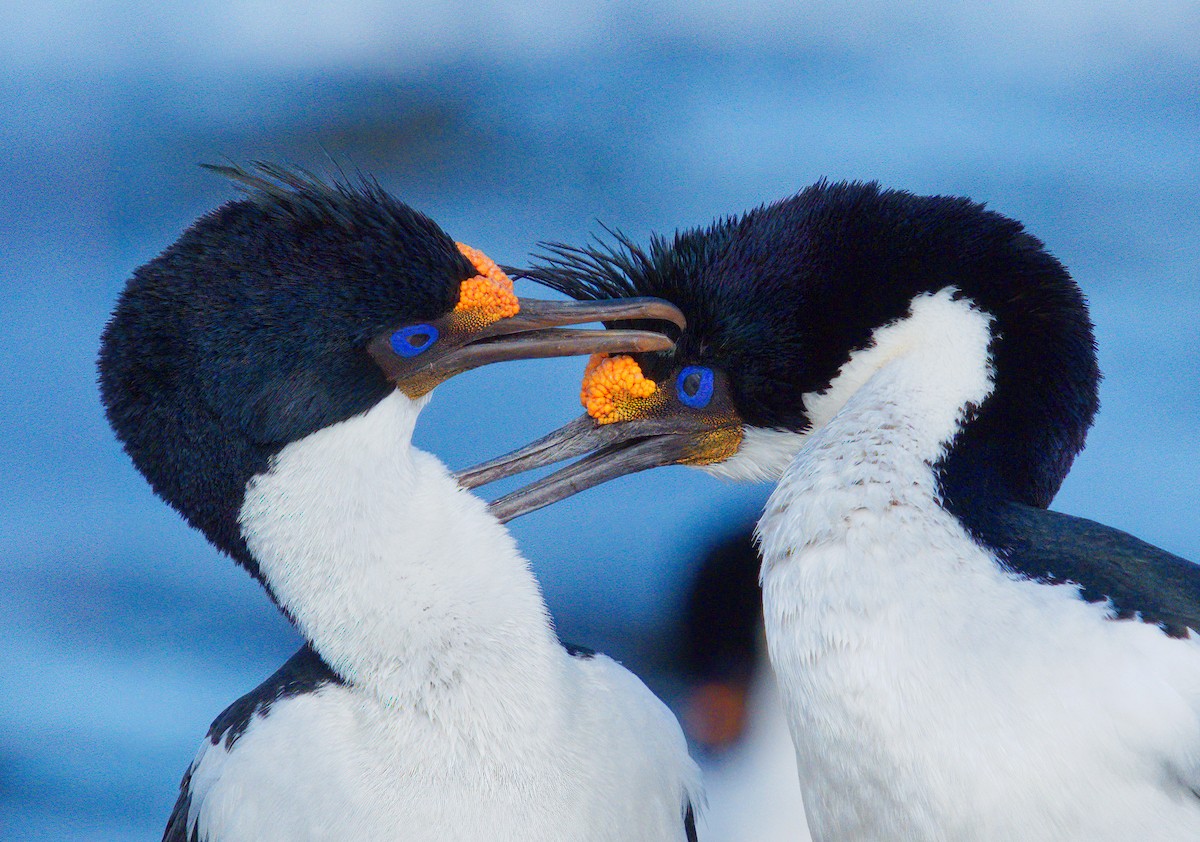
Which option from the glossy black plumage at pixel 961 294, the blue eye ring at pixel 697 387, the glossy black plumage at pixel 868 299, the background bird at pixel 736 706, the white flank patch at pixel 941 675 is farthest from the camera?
the background bird at pixel 736 706

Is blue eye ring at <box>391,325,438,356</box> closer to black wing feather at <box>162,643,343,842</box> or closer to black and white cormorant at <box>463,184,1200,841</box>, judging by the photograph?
black and white cormorant at <box>463,184,1200,841</box>

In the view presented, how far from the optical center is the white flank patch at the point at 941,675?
126cm

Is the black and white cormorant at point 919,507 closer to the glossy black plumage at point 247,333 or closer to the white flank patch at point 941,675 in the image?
the white flank patch at point 941,675

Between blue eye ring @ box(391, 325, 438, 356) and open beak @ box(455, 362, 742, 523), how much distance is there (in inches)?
10.2

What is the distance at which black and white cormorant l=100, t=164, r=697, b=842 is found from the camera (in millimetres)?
1438

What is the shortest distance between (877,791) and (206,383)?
833 millimetres

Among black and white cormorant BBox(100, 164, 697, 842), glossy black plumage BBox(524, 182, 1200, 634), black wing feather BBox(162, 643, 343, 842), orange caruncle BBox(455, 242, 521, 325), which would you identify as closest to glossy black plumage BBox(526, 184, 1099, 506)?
glossy black plumage BBox(524, 182, 1200, 634)

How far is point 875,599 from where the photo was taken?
1.34 m

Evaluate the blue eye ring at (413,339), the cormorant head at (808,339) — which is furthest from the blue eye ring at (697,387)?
the blue eye ring at (413,339)

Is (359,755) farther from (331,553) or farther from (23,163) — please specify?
(23,163)

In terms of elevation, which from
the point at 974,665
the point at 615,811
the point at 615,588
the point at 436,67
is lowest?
the point at 615,588

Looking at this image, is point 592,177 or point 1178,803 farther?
point 592,177

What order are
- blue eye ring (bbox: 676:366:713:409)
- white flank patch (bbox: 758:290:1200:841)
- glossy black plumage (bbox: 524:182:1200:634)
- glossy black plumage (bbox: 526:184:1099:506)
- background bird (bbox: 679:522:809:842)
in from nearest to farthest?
white flank patch (bbox: 758:290:1200:841), glossy black plumage (bbox: 524:182:1200:634), glossy black plumage (bbox: 526:184:1099:506), blue eye ring (bbox: 676:366:713:409), background bird (bbox: 679:522:809:842)

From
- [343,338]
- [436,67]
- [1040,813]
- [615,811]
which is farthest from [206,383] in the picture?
[436,67]
